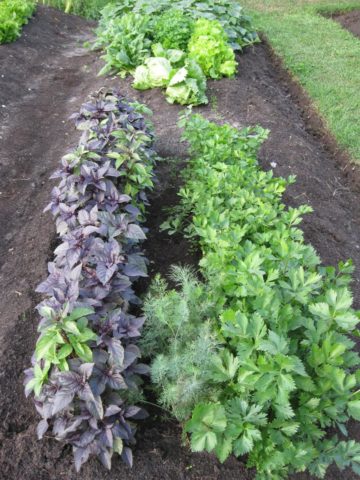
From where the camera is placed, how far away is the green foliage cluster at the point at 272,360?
1777 millimetres

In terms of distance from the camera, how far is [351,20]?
905cm

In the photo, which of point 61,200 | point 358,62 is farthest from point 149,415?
point 358,62

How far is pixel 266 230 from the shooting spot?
2625 millimetres

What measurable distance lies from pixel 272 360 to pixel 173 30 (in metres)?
5.14

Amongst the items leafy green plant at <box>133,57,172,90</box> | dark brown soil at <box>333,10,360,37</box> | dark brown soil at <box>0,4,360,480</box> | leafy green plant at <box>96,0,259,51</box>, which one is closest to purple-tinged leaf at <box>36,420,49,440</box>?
dark brown soil at <box>0,4,360,480</box>

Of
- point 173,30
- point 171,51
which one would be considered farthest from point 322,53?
point 171,51

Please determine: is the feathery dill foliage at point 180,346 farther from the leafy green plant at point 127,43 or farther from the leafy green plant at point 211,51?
the leafy green plant at point 127,43

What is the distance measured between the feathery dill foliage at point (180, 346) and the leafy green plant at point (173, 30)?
4317mm

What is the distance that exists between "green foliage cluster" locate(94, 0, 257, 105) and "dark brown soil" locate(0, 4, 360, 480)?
0.21 meters

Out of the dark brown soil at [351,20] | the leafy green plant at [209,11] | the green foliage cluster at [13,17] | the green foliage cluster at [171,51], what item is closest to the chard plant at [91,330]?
the green foliage cluster at [171,51]

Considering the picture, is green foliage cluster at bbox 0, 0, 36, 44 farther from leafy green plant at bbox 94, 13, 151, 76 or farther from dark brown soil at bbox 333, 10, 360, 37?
dark brown soil at bbox 333, 10, 360, 37

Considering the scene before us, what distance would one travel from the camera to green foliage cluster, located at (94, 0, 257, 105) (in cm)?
522

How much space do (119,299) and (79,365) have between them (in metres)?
0.43

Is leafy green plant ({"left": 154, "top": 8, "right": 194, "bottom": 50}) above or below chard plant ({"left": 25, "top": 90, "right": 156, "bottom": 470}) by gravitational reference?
above
